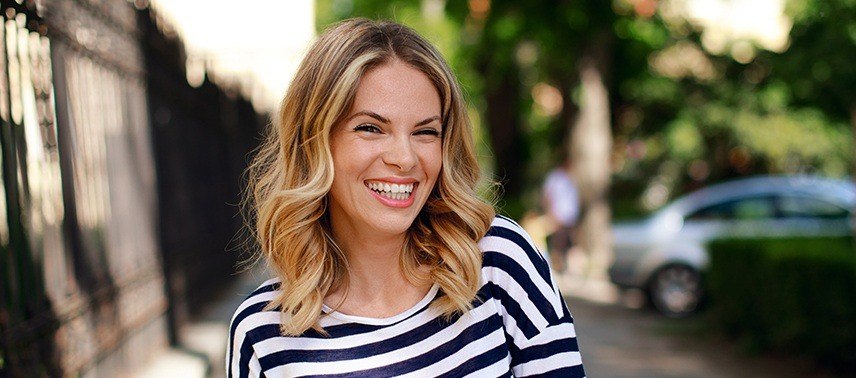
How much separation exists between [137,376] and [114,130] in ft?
4.97

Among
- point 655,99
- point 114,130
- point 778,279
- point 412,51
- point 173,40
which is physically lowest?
point 778,279

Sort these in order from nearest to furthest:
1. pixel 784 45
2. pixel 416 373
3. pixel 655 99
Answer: pixel 416 373, pixel 784 45, pixel 655 99

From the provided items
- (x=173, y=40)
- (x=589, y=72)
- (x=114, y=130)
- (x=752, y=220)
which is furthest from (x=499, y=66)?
(x=114, y=130)

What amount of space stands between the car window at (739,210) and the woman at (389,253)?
9722 millimetres

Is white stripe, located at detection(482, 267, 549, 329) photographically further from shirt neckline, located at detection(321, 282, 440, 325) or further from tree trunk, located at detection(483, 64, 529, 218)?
tree trunk, located at detection(483, 64, 529, 218)

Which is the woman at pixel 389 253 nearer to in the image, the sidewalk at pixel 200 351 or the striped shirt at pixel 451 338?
the striped shirt at pixel 451 338

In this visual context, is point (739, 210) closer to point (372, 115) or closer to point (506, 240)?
point (506, 240)

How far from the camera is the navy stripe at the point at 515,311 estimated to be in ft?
6.91

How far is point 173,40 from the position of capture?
8203mm

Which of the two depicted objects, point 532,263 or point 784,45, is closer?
point 532,263

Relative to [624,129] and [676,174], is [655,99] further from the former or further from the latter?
[676,174]

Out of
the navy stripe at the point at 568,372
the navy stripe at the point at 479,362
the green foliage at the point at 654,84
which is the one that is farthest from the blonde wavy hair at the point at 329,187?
the green foliage at the point at 654,84

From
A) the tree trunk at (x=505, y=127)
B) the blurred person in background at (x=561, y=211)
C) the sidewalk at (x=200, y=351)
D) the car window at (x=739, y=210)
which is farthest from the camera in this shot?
the tree trunk at (x=505, y=127)

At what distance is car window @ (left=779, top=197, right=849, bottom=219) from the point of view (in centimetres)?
1132
